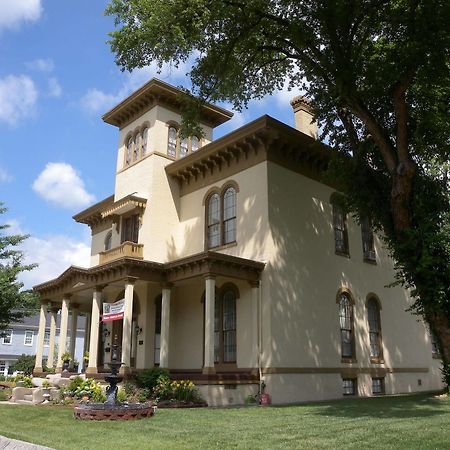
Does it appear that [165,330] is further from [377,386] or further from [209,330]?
[377,386]

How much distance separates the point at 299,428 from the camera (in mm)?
10258

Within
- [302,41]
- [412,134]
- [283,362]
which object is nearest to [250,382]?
[283,362]

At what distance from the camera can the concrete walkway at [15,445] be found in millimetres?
8305

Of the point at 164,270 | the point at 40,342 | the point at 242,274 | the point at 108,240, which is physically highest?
the point at 108,240

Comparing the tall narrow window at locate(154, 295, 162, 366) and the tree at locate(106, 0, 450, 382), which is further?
the tall narrow window at locate(154, 295, 162, 366)

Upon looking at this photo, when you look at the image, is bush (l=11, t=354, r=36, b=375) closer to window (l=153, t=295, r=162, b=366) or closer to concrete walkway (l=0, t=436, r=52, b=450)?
window (l=153, t=295, r=162, b=366)

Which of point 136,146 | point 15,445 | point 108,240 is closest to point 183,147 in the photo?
point 136,146

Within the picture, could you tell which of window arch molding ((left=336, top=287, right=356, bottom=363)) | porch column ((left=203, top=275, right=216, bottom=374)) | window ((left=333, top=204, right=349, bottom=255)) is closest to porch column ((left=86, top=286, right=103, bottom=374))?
porch column ((left=203, top=275, right=216, bottom=374))

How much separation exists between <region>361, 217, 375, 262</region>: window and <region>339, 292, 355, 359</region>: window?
100 inches

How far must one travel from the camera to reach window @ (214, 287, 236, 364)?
19016 mm

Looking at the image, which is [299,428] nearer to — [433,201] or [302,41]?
[433,201]

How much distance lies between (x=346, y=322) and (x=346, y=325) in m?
0.12

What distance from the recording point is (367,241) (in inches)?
926

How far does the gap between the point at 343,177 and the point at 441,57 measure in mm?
4830
